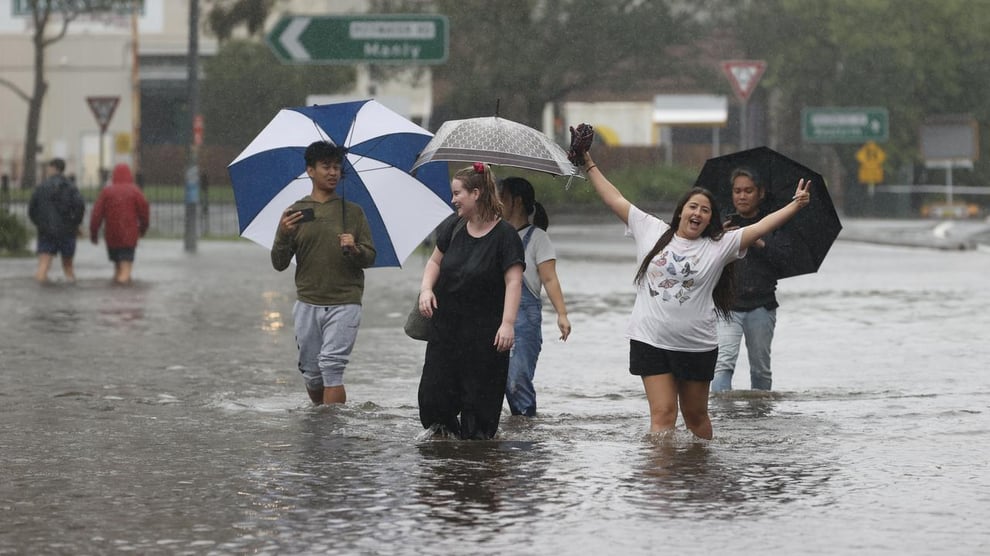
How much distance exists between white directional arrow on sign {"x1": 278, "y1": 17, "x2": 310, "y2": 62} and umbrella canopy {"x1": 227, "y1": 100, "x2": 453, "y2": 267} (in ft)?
48.8

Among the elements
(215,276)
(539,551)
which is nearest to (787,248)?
(539,551)

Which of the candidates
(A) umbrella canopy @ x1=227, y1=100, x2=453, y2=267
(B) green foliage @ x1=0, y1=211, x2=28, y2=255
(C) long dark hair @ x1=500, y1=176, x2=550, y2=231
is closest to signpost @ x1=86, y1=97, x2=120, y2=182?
(B) green foliage @ x1=0, y1=211, x2=28, y2=255

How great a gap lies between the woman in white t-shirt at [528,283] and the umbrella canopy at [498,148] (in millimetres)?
592

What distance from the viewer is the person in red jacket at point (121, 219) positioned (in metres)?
24.6

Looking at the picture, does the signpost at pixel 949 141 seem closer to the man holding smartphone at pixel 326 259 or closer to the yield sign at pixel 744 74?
the yield sign at pixel 744 74

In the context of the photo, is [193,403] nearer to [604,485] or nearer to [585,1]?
[604,485]

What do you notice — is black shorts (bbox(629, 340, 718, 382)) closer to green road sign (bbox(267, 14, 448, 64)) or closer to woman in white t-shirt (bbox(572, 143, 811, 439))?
woman in white t-shirt (bbox(572, 143, 811, 439))

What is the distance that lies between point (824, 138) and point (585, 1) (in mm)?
7869

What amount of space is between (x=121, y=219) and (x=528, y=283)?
14.6m

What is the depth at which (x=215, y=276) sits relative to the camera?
26109 mm

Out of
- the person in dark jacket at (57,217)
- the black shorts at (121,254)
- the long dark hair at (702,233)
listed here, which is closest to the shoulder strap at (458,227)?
the long dark hair at (702,233)

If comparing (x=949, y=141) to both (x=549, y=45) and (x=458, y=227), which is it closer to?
(x=549, y=45)

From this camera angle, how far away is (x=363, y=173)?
11.2 meters

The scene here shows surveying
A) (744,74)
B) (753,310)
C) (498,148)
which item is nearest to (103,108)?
(744,74)
